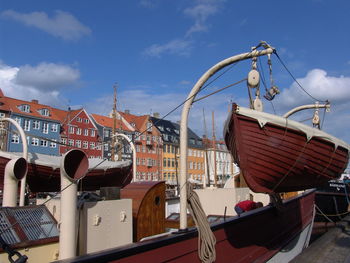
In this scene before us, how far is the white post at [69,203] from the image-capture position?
4.02 m

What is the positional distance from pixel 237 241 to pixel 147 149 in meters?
53.4

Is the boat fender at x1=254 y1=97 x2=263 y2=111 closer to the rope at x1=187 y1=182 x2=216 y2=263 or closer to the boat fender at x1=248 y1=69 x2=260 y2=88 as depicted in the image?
the boat fender at x1=248 y1=69 x2=260 y2=88

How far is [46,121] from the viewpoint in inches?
1785

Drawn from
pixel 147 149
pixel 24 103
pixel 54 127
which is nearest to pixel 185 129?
pixel 54 127

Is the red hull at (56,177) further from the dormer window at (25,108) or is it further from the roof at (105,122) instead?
the roof at (105,122)

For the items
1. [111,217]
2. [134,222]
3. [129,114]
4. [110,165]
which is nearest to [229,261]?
[134,222]

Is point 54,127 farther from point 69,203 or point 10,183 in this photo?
point 69,203

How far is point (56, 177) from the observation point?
13.1 m

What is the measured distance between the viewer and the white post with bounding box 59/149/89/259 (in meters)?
4.02

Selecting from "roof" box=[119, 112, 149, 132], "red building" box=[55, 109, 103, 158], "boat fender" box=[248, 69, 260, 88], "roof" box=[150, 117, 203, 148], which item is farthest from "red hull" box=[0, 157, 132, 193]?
"roof" box=[150, 117, 203, 148]

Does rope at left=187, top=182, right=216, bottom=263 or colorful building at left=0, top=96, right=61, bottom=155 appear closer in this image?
rope at left=187, top=182, right=216, bottom=263

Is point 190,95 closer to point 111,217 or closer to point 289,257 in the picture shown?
point 111,217

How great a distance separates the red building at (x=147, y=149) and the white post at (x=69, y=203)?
5168cm

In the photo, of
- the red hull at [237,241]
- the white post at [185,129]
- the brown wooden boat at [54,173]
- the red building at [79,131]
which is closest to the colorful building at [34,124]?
the red building at [79,131]
